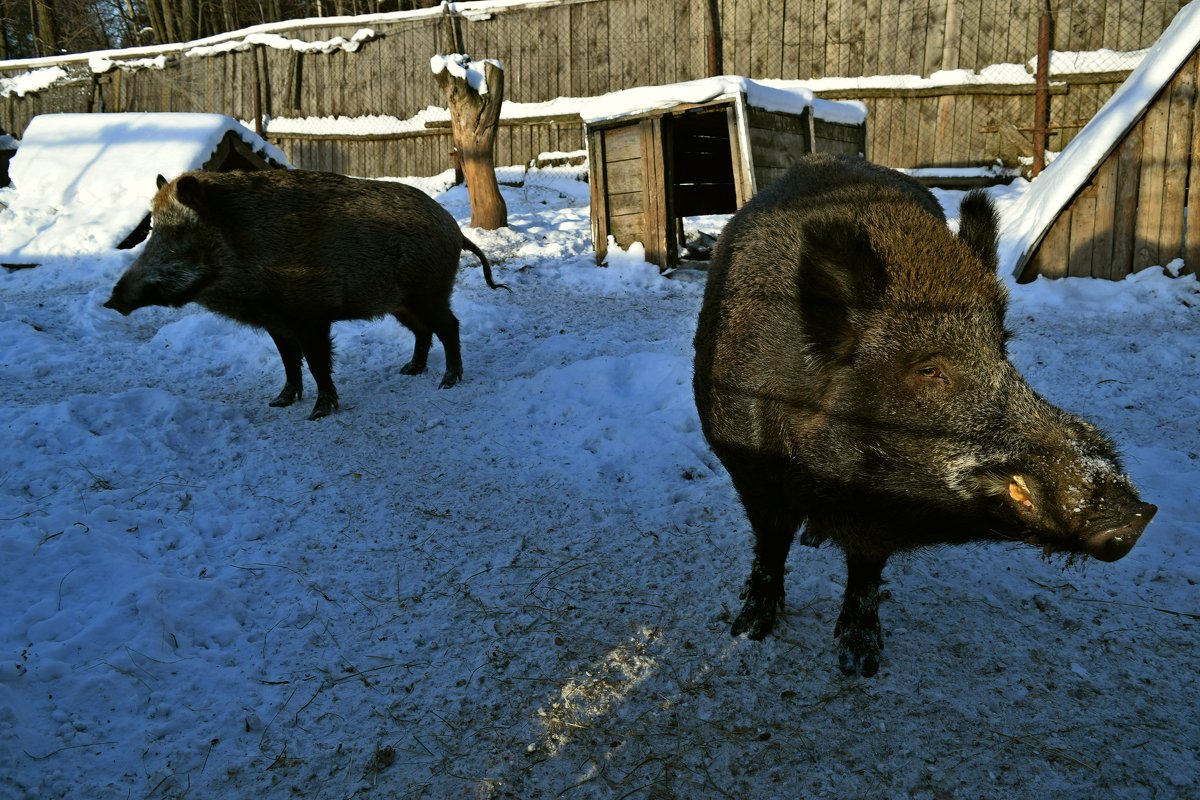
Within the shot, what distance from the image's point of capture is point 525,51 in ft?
43.7

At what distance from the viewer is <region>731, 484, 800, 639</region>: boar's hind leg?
94.9 inches

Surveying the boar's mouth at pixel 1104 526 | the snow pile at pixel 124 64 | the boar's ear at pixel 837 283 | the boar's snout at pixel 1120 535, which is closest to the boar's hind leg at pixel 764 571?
the boar's ear at pixel 837 283

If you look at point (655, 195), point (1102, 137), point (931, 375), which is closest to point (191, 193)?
point (655, 195)

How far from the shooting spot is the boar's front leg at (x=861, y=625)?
230 cm

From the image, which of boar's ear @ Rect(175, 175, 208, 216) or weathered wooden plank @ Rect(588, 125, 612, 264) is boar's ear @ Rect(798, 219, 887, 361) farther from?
weathered wooden plank @ Rect(588, 125, 612, 264)

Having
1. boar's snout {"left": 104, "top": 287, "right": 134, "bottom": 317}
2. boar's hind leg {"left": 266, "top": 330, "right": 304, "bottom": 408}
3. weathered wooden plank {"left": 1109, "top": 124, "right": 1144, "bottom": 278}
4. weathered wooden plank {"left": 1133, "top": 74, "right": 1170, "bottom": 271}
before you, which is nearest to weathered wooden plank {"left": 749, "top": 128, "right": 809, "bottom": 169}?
weathered wooden plank {"left": 1109, "top": 124, "right": 1144, "bottom": 278}

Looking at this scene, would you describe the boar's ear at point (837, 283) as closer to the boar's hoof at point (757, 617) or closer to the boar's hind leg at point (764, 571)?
the boar's hind leg at point (764, 571)

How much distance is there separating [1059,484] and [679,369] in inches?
124

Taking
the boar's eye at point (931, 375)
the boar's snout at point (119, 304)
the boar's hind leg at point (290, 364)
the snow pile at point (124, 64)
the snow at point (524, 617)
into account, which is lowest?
the snow at point (524, 617)

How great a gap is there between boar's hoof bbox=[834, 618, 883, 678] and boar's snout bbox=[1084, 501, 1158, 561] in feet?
2.88

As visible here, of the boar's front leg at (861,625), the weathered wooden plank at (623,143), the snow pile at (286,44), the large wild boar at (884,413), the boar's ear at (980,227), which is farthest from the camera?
the snow pile at (286,44)

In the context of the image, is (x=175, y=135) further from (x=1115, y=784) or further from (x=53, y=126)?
(x=1115, y=784)

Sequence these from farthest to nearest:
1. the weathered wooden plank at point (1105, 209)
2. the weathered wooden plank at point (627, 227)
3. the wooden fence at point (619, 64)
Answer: the wooden fence at point (619, 64) → the weathered wooden plank at point (627, 227) → the weathered wooden plank at point (1105, 209)

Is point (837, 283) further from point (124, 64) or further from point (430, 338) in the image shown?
point (124, 64)
